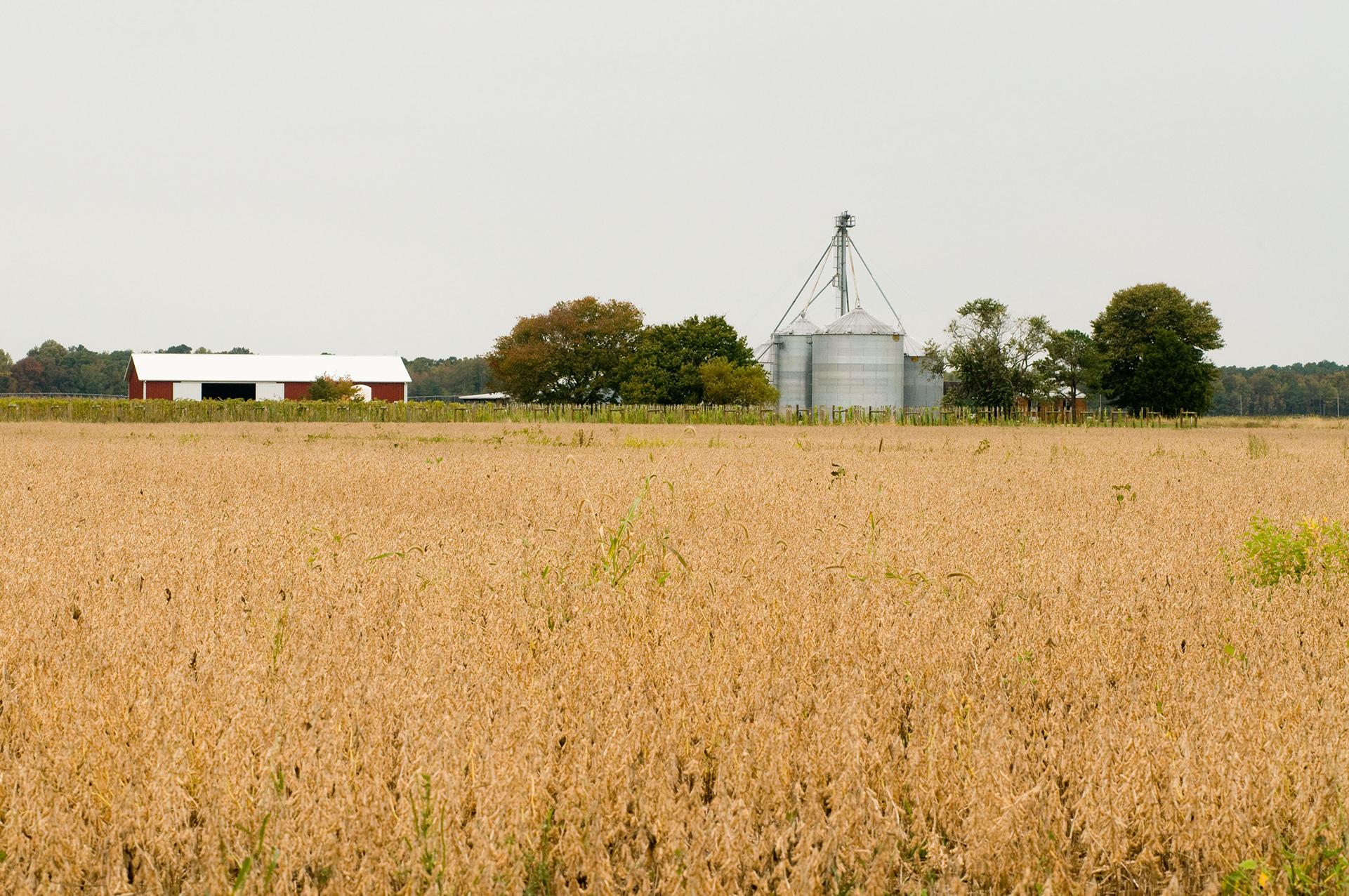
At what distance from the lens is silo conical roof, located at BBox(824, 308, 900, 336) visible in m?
75.4

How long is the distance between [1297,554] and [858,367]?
225ft

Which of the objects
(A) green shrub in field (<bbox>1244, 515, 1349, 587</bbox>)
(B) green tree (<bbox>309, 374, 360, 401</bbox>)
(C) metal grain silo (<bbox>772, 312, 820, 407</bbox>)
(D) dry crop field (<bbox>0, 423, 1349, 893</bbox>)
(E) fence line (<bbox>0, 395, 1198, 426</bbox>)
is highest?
(C) metal grain silo (<bbox>772, 312, 820, 407</bbox>)

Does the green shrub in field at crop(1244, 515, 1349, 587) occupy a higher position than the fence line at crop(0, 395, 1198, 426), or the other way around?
the fence line at crop(0, 395, 1198, 426)

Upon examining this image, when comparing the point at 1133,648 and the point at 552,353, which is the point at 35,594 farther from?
the point at 552,353

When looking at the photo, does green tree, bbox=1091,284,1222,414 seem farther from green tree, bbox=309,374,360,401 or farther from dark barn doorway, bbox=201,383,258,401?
dark barn doorway, bbox=201,383,258,401

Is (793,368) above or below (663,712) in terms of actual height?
above

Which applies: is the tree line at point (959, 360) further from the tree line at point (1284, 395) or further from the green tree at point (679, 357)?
the tree line at point (1284, 395)

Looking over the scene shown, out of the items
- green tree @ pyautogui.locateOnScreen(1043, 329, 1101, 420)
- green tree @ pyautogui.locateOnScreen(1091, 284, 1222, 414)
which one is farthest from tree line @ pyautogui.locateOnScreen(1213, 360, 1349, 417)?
green tree @ pyautogui.locateOnScreen(1043, 329, 1101, 420)

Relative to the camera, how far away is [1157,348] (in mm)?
85375

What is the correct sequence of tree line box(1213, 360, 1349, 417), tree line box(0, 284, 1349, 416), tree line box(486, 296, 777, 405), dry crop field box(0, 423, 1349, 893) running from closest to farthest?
dry crop field box(0, 423, 1349, 893) < tree line box(0, 284, 1349, 416) < tree line box(486, 296, 777, 405) < tree line box(1213, 360, 1349, 417)

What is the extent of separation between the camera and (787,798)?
3225 mm

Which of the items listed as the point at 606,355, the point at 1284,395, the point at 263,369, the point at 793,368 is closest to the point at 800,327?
the point at 793,368

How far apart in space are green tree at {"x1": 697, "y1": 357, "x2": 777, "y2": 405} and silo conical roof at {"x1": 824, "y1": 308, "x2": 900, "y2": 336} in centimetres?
581

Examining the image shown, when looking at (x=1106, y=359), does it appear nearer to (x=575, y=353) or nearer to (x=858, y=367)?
(x=858, y=367)
